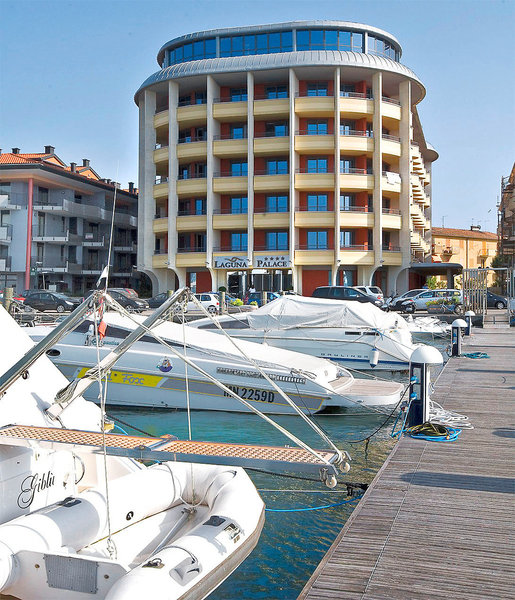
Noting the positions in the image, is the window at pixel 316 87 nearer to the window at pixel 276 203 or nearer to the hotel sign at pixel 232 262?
the window at pixel 276 203

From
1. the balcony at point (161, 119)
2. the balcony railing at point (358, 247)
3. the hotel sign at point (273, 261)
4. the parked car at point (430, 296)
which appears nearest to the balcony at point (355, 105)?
the balcony railing at point (358, 247)

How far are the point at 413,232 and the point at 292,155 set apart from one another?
13.8 m

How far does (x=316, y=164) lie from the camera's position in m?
51.1

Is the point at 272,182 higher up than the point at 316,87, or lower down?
lower down

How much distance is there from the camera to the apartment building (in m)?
56.3

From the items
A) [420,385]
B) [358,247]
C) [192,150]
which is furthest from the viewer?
[192,150]

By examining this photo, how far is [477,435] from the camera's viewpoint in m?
9.31

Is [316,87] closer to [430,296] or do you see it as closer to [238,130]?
[238,130]

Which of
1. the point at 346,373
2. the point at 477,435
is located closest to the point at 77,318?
the point at 477,435

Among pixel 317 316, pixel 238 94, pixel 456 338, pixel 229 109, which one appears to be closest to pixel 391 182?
pixel 229 109

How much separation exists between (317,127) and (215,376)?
41205mm

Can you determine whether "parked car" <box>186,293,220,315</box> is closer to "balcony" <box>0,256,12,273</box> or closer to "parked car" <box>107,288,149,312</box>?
"parked car" <box>107,288,149,312</box>

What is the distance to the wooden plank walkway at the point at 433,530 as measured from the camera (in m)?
4.57

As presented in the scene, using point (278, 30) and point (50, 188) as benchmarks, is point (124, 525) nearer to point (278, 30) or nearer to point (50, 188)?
point (278, 30)
